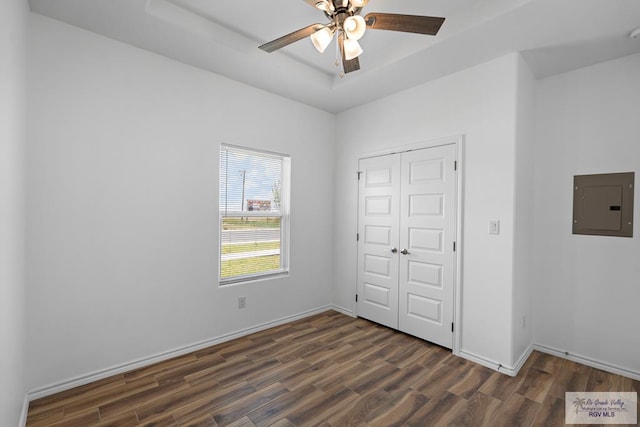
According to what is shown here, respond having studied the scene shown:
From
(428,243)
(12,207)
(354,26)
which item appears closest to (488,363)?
(428,243)

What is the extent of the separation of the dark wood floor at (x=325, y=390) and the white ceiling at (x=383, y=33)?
2.78 meters

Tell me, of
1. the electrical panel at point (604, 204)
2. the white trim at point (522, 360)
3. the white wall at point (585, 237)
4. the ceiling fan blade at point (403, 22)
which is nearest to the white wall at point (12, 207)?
the ceiling fan blade at point (403, 22)

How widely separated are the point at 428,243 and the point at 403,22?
2.15 meters

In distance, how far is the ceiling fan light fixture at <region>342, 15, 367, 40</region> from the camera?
1.79 metres

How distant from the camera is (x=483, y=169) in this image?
2.84 meters

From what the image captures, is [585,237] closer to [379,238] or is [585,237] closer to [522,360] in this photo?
[522,360]

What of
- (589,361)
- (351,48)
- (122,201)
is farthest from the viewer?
(589,361)

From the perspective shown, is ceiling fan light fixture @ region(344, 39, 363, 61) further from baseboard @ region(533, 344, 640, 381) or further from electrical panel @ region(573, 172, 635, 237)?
baseboard @ region(533, 344, 640, 381)

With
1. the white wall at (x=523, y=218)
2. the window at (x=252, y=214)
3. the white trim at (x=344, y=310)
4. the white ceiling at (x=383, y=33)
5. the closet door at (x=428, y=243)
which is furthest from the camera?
the white trim at (x=344, y=310)

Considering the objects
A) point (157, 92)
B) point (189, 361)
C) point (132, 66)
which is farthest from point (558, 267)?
point (132, 66)

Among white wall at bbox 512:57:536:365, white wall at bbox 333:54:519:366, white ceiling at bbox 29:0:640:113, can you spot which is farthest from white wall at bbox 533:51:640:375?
white wall at bbox 333:54:519:366

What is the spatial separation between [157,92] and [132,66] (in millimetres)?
259

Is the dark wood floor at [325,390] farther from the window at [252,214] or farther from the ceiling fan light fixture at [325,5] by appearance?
the ceiling fan light fixture at [325,5]

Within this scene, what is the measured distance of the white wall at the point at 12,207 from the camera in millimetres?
1407
